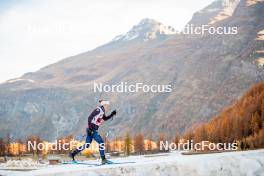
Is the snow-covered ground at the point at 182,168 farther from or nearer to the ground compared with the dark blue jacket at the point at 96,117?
nearer to the ground

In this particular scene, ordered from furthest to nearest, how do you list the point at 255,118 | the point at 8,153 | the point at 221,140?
the point at 8,153, the point at 221,140, the point at 255,118

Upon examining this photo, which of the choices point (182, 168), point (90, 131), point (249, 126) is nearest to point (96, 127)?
point (90, 131)

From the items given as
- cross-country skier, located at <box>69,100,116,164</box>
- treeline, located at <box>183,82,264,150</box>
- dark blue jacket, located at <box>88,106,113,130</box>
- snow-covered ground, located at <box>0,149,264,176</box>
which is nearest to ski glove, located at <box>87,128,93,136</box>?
cross-country skier, located at <box>69,100,116,164</box>

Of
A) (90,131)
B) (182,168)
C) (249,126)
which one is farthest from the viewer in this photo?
(249,126)

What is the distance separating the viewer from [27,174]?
12.6m

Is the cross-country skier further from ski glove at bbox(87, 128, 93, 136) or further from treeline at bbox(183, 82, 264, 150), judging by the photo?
treeline at bbox(183, 82, 264, 150)

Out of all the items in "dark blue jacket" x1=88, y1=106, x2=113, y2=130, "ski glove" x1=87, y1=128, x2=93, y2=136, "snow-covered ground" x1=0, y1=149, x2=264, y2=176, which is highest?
"dark blue jacket" x1=88, y1=106, x2=113, y2=130

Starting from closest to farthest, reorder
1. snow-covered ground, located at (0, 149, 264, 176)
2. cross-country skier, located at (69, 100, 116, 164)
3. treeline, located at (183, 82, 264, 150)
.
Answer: snow-covered ground, located at (0, 149, 264, 176)
cross-country skier, located at (69, 100, 116, 164)
treeline, located at (183, 82, 264, 150)

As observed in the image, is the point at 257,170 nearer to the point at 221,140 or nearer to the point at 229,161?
the point at 229,161

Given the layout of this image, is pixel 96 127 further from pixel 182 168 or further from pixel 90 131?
pixel 182 168

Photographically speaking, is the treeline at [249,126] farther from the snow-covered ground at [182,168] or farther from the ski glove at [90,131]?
the ski glove at [90,131]

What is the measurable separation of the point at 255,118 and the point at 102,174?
24.0 metres

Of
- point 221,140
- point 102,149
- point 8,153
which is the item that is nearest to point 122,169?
point 102,149

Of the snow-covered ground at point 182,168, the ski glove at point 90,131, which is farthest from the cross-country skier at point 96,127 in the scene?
the snow-covered ground at point 182,168
